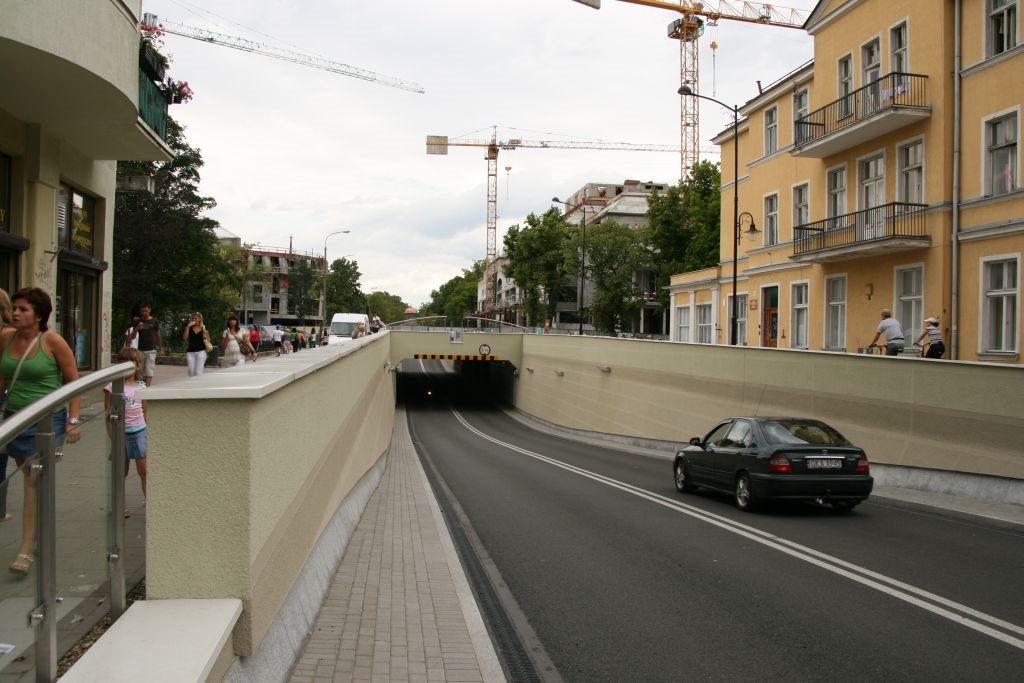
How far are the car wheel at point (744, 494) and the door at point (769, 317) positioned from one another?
20176mm

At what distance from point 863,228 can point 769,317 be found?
823cm

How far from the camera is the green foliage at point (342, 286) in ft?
367

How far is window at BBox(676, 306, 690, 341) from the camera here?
4134 centimetres

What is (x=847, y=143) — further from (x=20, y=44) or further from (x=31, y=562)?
(x=31, y=562)

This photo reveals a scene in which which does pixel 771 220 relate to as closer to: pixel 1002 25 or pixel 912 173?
pixel 912 173

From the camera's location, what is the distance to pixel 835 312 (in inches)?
1087

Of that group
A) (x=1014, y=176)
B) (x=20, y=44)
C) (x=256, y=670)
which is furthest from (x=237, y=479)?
(x=1014, y=176)

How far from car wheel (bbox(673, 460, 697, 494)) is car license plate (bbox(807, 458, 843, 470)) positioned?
330 cm

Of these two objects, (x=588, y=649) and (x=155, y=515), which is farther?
(x=588, y=649)

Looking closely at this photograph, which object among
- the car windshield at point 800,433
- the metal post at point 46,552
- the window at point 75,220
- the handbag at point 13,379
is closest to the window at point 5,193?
the window at point 75,220

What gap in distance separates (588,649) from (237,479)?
314 cm

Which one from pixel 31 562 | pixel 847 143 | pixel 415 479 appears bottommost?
pixel 415 479

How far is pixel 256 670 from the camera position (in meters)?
4.15

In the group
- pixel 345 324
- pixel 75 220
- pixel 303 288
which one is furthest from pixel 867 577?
pixel 303 288
